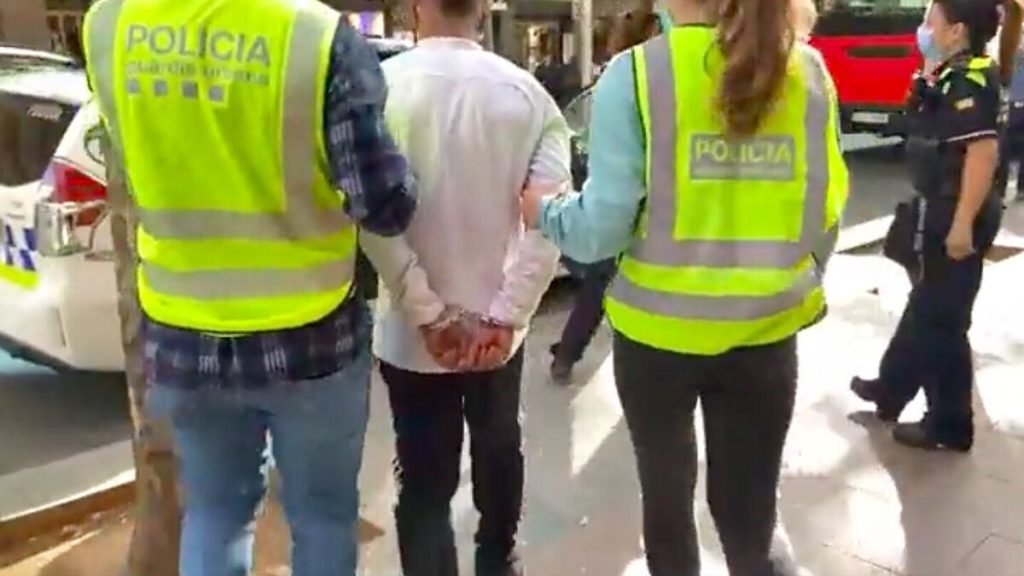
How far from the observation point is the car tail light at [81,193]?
383 centimetres

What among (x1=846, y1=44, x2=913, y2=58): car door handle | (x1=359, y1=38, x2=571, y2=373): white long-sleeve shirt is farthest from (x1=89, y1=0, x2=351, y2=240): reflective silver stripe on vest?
(x1=846, y1=44, x2=913, y2=58): car door handle

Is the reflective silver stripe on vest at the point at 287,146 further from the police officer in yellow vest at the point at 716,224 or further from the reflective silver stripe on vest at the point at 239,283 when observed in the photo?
the police officer in yellow vest at the point at 716,224

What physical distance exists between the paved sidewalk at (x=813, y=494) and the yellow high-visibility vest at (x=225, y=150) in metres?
1.20

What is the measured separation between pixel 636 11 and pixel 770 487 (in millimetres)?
2037

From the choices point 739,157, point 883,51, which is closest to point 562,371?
point 739,157

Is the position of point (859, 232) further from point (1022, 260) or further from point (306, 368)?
point (306, 368)

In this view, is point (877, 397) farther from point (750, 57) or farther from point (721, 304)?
point (750, 57)

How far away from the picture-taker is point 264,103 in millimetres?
1787

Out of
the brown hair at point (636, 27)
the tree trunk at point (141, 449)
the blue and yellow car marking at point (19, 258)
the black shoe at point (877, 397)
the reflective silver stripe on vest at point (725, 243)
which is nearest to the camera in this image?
the reflective silver stripe on vest at point (725, 243)

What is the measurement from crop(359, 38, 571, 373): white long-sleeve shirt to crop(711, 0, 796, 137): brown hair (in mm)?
443

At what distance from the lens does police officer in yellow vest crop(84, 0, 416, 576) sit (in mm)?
1785

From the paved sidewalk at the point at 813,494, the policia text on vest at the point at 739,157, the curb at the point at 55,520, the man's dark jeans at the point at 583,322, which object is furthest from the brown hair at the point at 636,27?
the curb at the point at 55,520

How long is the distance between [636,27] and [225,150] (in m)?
2.20

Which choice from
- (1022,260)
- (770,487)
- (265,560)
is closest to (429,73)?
(770,487)
